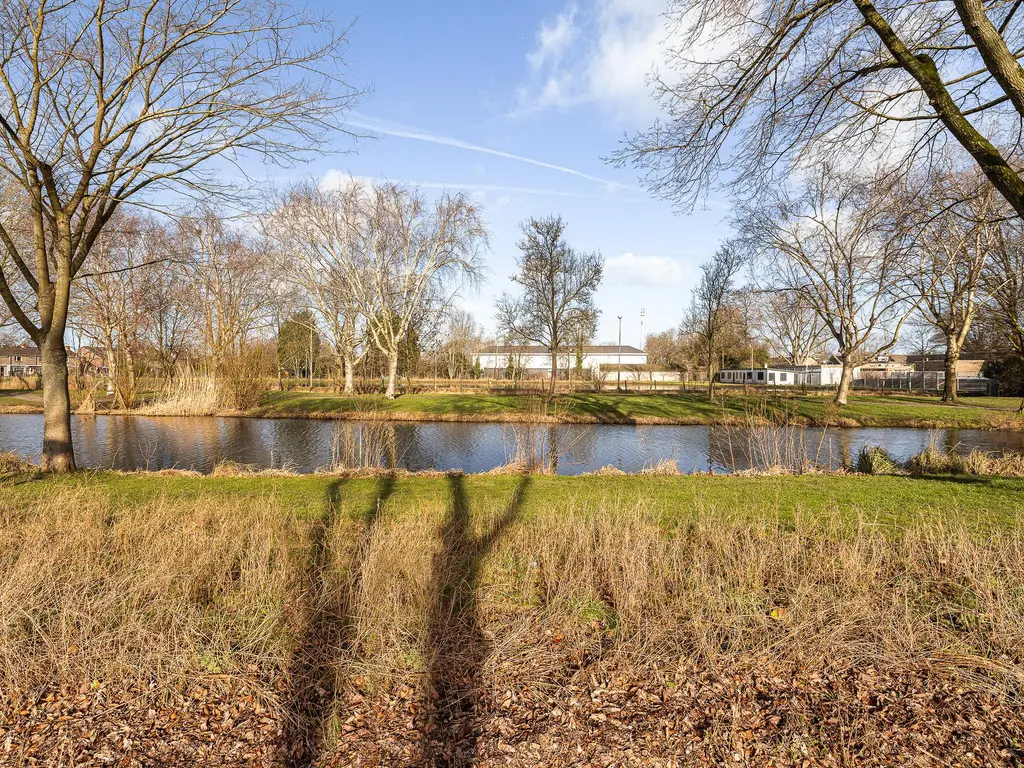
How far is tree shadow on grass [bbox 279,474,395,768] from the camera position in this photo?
3.05 m

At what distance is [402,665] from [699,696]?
5.97ft

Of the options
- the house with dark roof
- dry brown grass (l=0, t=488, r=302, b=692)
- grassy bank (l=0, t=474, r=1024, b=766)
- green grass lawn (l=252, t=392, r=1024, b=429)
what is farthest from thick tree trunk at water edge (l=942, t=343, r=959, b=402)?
the house with dark roof

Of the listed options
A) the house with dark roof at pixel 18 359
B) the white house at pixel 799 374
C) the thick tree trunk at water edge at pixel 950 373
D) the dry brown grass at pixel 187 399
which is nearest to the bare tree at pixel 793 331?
the white house at pixel 799 374

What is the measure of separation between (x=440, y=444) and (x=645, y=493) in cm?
972

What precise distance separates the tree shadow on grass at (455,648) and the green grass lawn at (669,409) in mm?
15214

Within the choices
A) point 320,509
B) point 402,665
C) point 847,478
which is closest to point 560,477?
point 320,509

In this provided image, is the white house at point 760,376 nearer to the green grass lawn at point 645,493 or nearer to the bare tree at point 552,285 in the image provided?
Answer: the bare tree at point 552,285

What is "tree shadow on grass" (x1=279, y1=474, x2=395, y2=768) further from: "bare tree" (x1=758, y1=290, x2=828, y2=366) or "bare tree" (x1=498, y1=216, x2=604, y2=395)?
"bare tree" (x1=758, y1=290, x2=828, y2=366)

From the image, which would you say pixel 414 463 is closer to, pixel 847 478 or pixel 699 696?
pixel 847 478

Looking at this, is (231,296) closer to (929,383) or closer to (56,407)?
(56,407)

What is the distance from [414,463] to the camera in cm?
1352

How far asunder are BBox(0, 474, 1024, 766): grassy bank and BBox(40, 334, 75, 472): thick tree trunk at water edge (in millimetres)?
3714

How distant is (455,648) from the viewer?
378 centimetres

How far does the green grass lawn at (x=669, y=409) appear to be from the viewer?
72.3 ft
